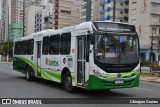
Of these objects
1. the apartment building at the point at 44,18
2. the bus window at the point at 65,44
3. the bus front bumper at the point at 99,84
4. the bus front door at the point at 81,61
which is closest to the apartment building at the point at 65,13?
the apartment building at the point at 44,18

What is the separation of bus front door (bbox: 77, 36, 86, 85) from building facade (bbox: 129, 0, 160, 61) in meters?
61.6

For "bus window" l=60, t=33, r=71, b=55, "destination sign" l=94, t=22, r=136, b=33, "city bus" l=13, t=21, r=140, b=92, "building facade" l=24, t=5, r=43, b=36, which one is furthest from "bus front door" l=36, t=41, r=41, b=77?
"building facade" l=24, t=5, r=43, b=36

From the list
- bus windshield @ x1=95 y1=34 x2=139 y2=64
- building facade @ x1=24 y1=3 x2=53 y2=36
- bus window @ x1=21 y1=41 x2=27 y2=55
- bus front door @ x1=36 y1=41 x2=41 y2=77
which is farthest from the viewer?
building facade @ x1=24 y1=3 x2=53 y2=36

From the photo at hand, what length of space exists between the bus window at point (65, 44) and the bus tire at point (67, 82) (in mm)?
991

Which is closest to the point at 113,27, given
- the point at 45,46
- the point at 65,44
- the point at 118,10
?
the point at 65,44

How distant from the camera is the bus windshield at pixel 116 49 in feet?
41.2

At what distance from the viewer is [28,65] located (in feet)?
67.9

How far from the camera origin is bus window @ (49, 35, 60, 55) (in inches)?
624

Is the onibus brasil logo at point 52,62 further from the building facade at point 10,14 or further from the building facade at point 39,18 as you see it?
the building facade at point 39,18

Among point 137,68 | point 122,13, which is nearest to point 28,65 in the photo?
point 137,68

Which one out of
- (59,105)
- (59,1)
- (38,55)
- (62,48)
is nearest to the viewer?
(59,105)

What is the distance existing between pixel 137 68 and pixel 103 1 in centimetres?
8505

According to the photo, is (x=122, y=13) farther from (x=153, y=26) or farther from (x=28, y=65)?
(x=28, y=65)

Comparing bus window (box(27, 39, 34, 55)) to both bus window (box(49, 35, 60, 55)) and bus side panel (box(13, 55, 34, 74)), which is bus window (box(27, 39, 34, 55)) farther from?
bus window (box(49, 35, 60, 55))
